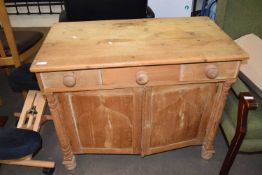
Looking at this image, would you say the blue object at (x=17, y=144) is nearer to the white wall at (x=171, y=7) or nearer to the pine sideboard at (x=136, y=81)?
the pine sideboard at (x=136, y=81)

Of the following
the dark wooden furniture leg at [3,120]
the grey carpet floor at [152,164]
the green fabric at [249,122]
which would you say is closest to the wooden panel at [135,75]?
the green fabric at [249,122]

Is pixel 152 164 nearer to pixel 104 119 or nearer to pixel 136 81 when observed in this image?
pixel 104 119

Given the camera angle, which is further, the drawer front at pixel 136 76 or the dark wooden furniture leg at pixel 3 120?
the dark wooden furniture leg at pixel 3 120

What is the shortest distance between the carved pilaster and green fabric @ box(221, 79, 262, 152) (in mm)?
85

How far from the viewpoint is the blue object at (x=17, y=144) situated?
1259mm

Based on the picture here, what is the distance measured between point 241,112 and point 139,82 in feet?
1.70

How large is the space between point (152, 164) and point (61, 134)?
25.1 inches

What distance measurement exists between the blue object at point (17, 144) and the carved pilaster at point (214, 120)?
100 cm

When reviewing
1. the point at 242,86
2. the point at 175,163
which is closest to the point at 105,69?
the point at 242,86

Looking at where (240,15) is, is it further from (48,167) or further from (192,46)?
(48,167)

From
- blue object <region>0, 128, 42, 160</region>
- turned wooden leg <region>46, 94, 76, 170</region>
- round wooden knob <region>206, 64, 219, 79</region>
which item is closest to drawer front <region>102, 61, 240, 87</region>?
round wooden knob <region>206, 64, 219, 79</region>

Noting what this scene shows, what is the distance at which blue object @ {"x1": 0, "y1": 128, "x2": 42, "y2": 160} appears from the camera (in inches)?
49.6

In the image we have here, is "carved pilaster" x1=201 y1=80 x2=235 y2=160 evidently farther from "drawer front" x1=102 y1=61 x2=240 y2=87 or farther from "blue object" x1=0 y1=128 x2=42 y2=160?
"blue object" x1=0 y1=128 x2=42 y2=160

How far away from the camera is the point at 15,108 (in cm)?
202
